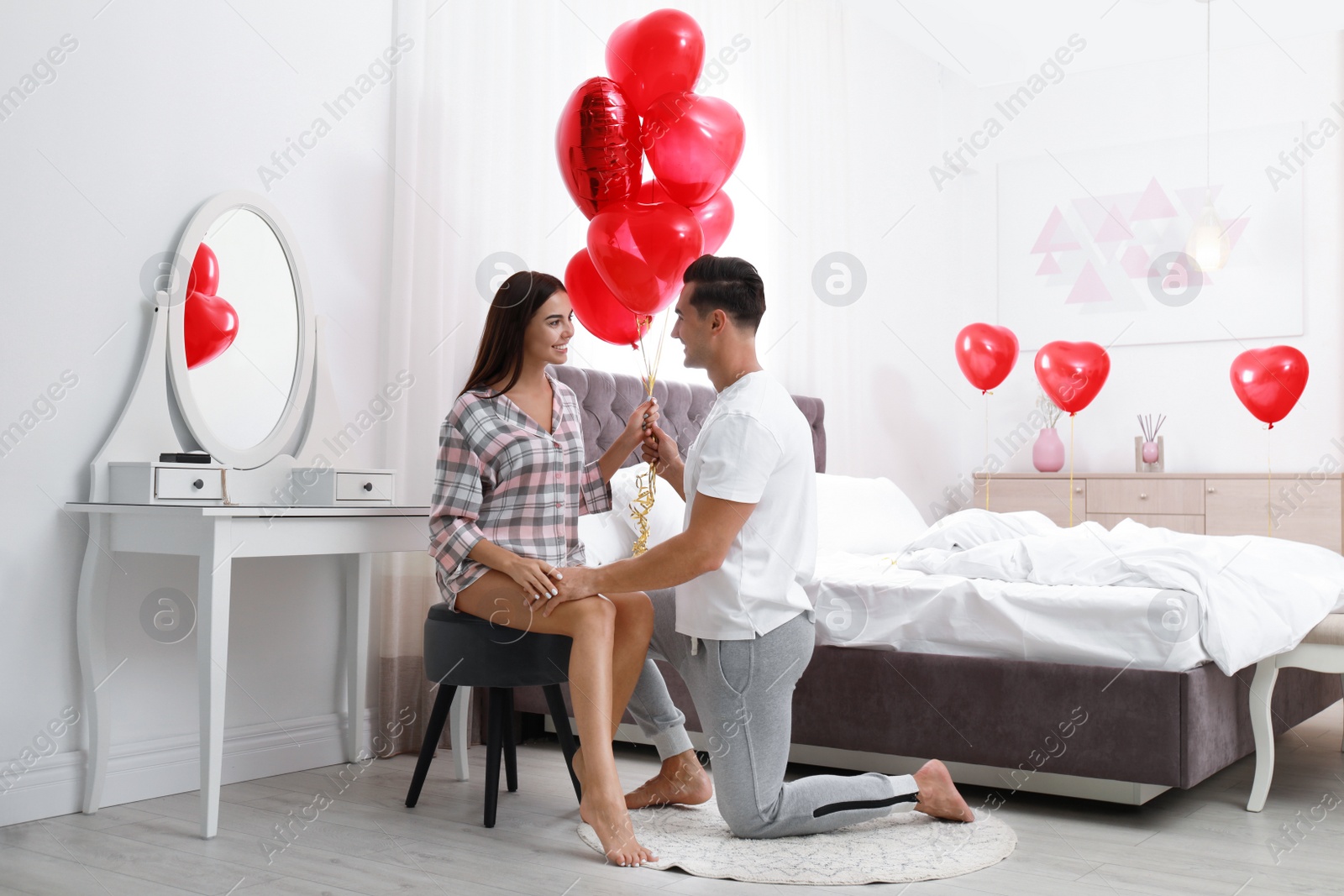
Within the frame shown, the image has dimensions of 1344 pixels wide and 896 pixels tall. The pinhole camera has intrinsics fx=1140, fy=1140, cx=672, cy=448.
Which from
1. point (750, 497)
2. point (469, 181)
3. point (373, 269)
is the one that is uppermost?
point (469, 181)

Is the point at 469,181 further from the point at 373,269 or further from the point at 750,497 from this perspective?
the point at 750,497

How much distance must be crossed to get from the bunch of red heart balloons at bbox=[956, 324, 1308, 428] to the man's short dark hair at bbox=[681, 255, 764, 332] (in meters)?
3.05

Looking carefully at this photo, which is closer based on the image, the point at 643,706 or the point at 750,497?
the point at 750,497

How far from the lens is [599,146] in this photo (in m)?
2.85

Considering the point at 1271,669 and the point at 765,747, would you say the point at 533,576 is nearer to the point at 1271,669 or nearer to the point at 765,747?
the point at 765,747

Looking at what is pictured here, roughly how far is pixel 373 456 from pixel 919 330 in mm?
3493

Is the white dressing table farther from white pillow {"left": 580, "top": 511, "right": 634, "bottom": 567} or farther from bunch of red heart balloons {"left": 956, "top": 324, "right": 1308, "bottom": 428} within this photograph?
bunch of red heart balloons {"left": 956, "top": 324, "right": 1308, "bottom": 428}

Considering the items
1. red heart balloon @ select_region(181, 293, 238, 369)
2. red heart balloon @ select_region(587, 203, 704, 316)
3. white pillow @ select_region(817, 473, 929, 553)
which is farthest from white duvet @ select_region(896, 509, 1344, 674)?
red heart balloon @ select_region(181, 293, 238, 369)

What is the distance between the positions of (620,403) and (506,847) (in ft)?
5.84

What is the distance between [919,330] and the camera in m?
6.01

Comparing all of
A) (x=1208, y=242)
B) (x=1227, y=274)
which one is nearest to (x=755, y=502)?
(x=1208, y=242)

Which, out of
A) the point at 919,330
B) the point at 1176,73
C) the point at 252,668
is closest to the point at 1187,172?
the point at 1176,73

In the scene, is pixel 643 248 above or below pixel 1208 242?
below

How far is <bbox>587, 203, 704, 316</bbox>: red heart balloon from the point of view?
2814mm
